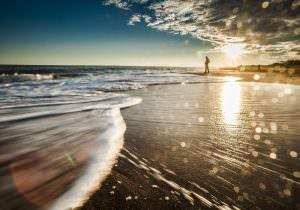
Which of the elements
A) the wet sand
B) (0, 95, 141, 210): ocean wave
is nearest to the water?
(0, 95, 141, 210): ocean wave

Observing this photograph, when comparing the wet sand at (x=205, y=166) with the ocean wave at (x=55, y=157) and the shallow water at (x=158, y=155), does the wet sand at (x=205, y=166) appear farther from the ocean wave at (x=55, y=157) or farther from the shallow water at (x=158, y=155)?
the ocean wave at (x=55, y=157)

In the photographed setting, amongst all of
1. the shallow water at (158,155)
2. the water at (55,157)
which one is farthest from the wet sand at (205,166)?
the water at (55,157)

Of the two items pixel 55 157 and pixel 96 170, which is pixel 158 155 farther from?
pixel 55 157

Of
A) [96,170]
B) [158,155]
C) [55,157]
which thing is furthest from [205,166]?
[55,157]

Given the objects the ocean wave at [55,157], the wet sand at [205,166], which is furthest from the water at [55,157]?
the wet sand at [205,166]

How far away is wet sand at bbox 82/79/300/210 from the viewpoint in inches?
80.5

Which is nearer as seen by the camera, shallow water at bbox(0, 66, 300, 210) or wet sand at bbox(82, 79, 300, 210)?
wet sand at bbox(82, 79, 300, 210)

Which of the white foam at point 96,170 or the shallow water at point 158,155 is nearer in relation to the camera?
the white foam at point 96,170

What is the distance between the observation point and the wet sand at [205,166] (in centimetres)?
204

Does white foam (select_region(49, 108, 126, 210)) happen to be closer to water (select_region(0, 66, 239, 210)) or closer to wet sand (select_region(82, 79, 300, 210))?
water (select_region(0, 66, 239, 210))

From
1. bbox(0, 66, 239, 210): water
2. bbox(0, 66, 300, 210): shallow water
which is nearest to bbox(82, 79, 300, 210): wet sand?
bbox(0, 66, 300, 210): shallow water

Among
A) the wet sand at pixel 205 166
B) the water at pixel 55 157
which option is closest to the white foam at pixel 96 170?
the water at pixel 55 157

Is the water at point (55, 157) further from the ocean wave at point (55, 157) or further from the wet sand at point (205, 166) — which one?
the wet sand at point (205, 166)

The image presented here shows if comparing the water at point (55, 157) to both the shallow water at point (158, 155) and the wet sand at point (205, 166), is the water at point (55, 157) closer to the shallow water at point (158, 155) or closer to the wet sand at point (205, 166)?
the shallow water at point (158, 155)
